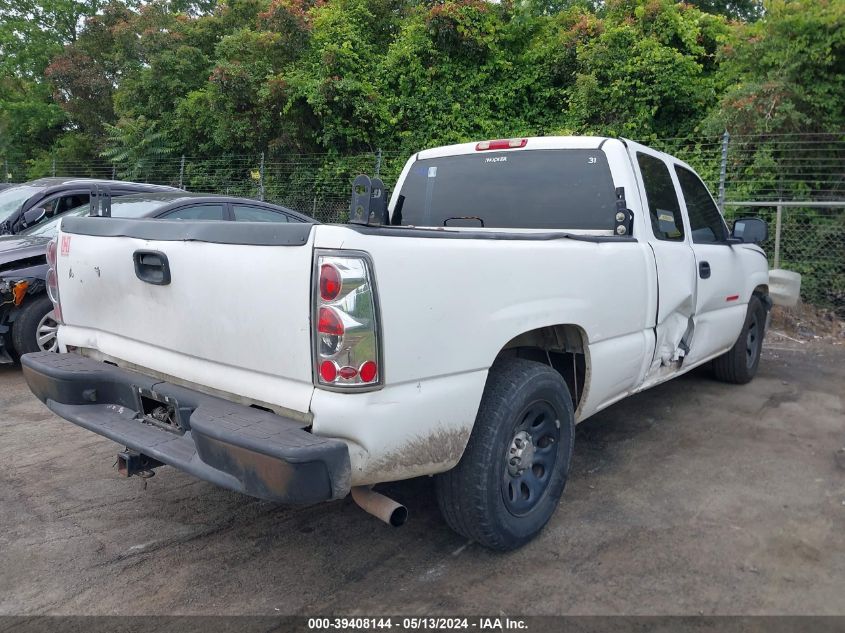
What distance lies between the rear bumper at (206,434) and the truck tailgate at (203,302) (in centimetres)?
10

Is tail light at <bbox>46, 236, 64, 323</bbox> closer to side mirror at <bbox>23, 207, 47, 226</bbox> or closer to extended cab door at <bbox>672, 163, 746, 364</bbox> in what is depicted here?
extended cab door at <bbox>672, 163, 746, 364</bbox>

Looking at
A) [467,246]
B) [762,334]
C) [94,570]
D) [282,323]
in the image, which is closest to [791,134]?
[762,334]

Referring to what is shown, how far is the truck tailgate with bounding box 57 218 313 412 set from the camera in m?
2.42

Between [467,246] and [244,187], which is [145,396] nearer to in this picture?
[467,246]

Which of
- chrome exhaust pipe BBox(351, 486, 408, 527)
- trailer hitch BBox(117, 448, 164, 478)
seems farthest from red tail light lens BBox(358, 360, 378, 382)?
trailer hitch BBox(117, 448, 164, 478)

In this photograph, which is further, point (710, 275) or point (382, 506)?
point (710, 275)

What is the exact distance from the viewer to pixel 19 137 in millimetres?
23406

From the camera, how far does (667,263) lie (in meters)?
4.07

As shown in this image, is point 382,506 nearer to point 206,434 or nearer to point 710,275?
point 206,434

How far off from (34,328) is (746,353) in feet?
20.5

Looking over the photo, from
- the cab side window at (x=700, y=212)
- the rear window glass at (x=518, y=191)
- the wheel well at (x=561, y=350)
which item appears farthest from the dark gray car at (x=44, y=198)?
the cab side window at (x=700, y=212)

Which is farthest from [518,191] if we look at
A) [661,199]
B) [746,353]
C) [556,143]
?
[746,353]

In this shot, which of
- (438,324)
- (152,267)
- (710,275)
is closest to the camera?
(438,324)

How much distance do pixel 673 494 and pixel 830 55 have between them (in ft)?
24.1
